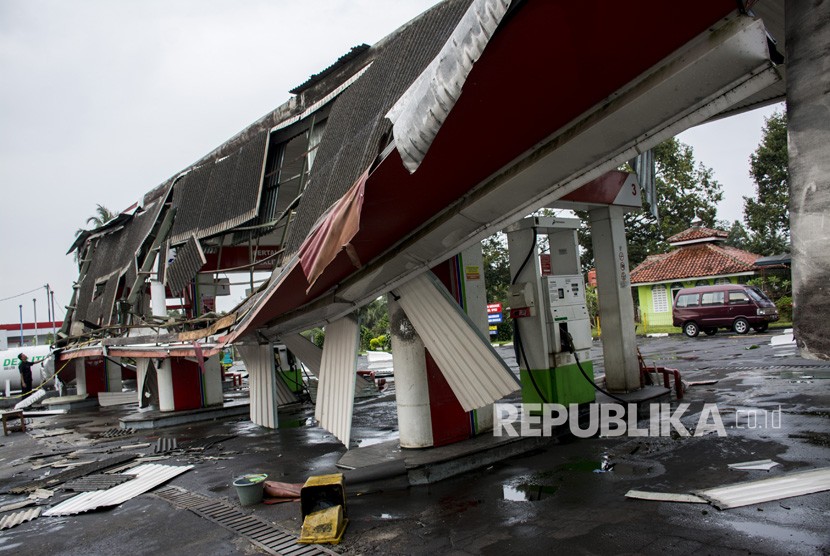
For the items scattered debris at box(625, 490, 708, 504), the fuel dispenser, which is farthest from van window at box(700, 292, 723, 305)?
scattered debris at box(625, 490, 708, 504)

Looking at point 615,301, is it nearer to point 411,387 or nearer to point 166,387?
point 411,387

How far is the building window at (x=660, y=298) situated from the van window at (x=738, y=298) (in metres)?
8.58

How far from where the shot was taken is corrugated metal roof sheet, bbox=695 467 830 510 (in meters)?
4.86

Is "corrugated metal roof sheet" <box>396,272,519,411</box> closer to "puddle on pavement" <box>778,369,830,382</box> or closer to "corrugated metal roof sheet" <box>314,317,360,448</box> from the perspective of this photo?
"corrugated metal roof sheet" <box>314,317,360,448</box>

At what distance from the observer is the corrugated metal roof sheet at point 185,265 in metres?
12.1

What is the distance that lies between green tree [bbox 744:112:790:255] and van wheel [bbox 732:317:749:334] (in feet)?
49.9

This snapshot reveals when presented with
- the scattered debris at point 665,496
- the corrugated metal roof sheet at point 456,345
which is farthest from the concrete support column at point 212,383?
the scattered debris at point 665,496

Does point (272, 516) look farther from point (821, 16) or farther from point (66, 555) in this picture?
point (821, 16)

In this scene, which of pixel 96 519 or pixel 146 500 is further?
pixel 146 500

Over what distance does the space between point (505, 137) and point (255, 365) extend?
25.5ft

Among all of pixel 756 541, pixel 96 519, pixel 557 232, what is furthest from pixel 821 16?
pixel 96 519

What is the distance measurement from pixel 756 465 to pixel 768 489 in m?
0.84

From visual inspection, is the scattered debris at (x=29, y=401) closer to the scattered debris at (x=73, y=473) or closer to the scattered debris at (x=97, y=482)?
the scattered debris at (x=73, y=473)

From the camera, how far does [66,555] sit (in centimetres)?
550
